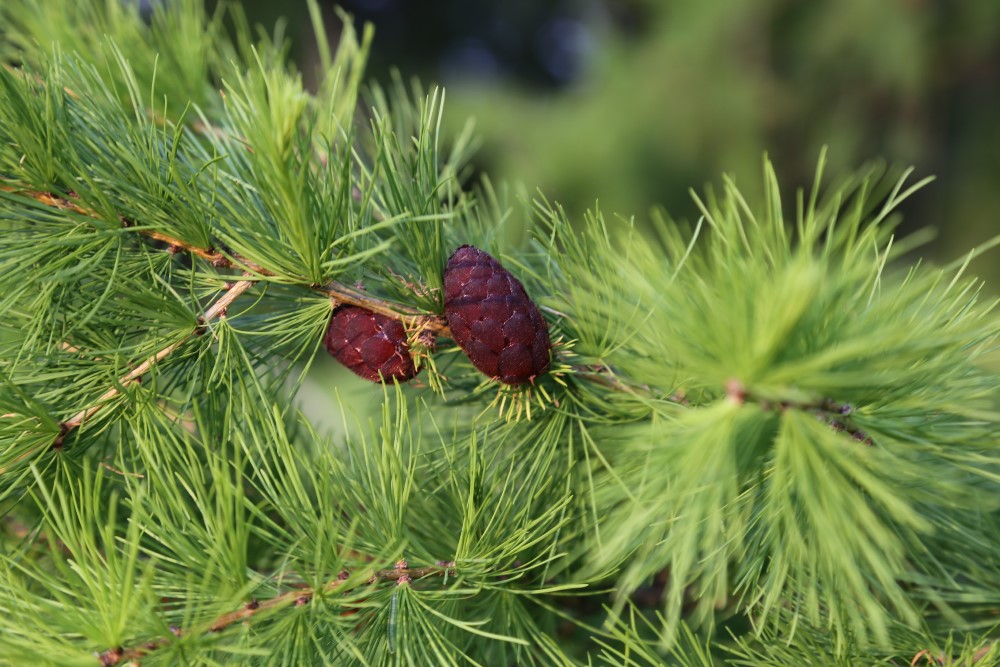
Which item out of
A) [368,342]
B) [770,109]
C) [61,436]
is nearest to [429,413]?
[368,342]

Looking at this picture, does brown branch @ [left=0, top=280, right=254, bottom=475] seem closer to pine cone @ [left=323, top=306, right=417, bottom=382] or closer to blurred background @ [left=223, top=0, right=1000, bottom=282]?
pine cone @ [left=323, top=306, right=417, bottom=382]

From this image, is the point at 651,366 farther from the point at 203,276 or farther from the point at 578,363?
the point at 203,276

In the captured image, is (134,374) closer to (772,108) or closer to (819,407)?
(819,407)

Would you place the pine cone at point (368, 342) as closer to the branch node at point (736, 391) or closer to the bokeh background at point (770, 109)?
the branch node at point (736, 391)

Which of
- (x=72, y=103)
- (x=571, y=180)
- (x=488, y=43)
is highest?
(x=72, y=103)

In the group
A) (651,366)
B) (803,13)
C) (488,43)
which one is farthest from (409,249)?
(488,43)
